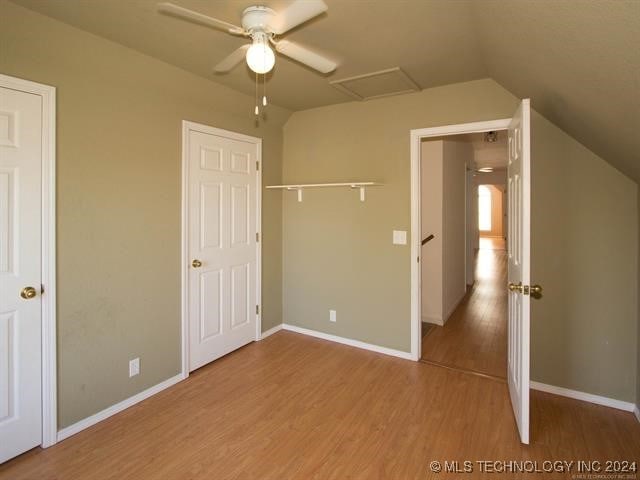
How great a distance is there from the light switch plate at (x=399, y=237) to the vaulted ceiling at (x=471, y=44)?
51.5 inches

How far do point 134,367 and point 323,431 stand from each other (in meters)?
1.44

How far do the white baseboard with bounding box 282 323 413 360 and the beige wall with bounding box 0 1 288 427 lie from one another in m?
1.45

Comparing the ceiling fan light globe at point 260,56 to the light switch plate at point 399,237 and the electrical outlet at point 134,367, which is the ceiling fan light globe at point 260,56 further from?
the electrical outlet at point 134,367

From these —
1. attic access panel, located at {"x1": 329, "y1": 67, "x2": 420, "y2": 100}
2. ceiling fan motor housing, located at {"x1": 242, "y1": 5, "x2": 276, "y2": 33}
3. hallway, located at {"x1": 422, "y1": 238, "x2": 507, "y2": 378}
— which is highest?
attic access panel, located at {"x1": 329, "y1": 67, "x2": 420, "y2": 100}

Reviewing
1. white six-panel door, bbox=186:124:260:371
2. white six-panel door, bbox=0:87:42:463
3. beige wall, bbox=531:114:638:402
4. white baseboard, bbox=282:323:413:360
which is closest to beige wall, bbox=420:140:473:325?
white baseboard, bbox=282:323:413:360

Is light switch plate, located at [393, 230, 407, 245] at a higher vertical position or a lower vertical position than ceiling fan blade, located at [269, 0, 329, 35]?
lower

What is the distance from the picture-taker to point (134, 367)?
2.62m

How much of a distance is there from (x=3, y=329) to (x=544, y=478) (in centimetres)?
302

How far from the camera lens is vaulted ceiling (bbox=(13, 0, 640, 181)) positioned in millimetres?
1352

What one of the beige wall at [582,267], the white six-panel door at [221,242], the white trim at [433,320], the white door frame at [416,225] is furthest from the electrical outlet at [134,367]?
the white trim at [433,320]

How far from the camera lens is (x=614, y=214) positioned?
2514 millimetres

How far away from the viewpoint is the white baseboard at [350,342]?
3431 millimetres

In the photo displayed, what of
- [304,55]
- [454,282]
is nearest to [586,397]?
[454,282]

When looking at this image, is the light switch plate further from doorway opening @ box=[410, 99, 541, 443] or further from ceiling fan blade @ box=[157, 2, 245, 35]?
ceiling fan blade @ box=[157, 2, 245, 35]
